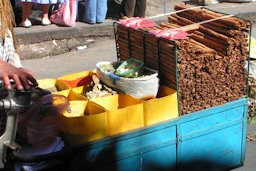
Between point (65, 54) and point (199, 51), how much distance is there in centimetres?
435

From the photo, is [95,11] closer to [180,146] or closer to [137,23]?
[137,23]

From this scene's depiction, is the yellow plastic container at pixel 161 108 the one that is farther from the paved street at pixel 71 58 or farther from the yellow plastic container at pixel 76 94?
the paved street at pixel 71 58

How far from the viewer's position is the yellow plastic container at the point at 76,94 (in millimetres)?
3275

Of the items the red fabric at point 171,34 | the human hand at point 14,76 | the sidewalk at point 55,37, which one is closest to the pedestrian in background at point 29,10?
the sidewalk at point 55,37

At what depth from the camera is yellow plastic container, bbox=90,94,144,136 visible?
301cm

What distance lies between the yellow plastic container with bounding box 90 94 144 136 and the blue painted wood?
5 cm

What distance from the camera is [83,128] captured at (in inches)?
Answer: 114

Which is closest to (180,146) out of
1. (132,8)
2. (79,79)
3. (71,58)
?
(79,79)

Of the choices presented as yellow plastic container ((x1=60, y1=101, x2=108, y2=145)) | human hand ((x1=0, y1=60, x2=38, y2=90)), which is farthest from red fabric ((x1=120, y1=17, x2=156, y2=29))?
human hand ((x1=0, y1=60, x2=38, y2=90))

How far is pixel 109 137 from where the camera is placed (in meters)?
3.00

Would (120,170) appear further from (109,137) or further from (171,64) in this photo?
(171,64)

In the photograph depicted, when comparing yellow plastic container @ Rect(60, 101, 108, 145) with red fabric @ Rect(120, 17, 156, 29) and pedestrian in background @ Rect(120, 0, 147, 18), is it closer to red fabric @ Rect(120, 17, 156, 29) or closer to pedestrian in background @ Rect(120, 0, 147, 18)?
red fabric @ Rect(120, 17, 156, 29)

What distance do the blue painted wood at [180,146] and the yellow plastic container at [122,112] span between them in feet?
0.17

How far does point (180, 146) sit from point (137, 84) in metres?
0.55
